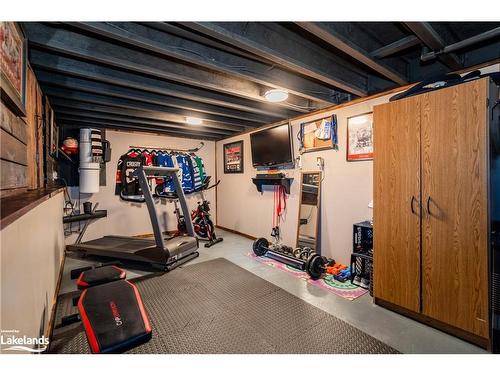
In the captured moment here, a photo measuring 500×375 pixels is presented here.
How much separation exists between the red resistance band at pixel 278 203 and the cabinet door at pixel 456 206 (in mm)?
2484

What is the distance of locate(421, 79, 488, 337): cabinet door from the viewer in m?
1.77

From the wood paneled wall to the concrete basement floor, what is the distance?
1455 mm

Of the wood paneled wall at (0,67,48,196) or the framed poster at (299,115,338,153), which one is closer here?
the wood paneled wall at (0,67,48,196)

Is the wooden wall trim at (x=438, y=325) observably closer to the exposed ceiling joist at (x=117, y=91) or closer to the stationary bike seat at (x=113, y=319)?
the stationary bike seat at (x=113, y=319)

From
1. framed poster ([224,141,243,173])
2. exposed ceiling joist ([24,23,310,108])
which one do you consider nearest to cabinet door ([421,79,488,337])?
exposed ceiling joist ([24,23,310,108])

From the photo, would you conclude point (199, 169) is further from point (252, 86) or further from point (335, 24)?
point (335, 24)

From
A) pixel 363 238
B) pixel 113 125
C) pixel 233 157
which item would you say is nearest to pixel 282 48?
pixel 363 238

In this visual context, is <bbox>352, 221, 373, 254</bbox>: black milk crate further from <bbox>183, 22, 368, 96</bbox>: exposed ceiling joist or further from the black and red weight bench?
the black and red weight bench

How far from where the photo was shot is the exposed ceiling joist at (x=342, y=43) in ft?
5.43

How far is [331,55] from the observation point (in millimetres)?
2465

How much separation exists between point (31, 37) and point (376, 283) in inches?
145

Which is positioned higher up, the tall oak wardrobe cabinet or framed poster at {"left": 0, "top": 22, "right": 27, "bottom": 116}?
framed poster at {"left": 0, "top": 22, "right": 27, "bottom": 116}
